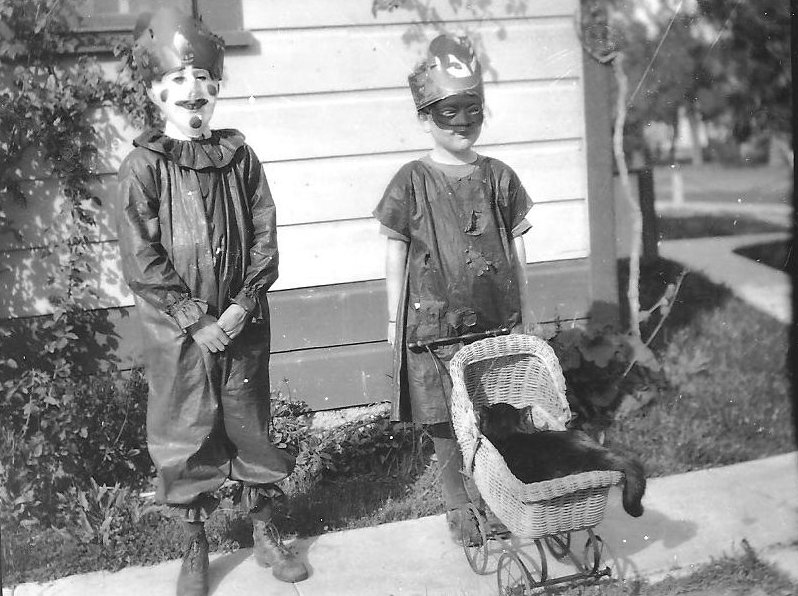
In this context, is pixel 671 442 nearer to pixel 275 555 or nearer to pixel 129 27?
pixel 275 555

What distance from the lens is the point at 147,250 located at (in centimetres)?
298

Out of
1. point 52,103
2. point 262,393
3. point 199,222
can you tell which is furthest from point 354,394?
point 52,103

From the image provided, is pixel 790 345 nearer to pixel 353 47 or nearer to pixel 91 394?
pixel 353 47

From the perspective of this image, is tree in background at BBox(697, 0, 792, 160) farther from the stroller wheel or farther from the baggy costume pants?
the baggy costume pants

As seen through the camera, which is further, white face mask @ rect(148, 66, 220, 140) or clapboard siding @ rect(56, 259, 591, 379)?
clapboard siding @ rect(56, 259, 591, 379)

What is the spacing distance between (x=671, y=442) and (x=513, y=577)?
62.3 inches

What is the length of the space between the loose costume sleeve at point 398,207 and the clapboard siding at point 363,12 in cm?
118

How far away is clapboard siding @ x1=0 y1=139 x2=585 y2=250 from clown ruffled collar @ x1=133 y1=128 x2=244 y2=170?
3.37ft

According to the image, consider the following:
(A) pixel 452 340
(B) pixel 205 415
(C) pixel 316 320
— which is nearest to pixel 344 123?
(C) pixel 316 320

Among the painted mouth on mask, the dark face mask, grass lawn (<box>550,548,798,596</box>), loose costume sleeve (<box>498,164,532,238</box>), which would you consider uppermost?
the painted mouth on mask

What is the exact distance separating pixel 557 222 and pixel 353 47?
1.42 meters

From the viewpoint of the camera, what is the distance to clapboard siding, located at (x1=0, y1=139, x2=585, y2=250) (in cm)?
399

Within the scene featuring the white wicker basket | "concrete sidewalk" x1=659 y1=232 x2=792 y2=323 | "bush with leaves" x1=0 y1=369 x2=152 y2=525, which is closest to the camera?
the white wicker basket

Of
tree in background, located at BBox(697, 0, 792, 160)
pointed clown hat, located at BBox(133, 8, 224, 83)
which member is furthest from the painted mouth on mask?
tree in background, located at BBox(697, 0, 792, 160)
